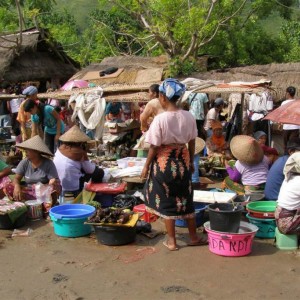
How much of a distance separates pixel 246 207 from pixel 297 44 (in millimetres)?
18989

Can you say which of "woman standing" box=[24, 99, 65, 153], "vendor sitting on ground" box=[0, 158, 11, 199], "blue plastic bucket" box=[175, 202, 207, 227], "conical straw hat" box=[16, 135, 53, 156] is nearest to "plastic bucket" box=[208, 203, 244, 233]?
"blue plastic bucket" box=[175, 202, 207, 227]

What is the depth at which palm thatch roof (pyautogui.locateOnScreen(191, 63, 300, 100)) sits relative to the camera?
1206 centimetres

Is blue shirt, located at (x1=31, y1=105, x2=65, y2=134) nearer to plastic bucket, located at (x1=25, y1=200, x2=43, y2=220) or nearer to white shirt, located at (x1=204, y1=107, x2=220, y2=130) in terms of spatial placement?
plastic bucket, located at (x1=25, y1=200, x2=43, y2=220)

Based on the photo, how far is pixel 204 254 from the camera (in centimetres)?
488

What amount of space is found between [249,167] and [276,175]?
2.69ft

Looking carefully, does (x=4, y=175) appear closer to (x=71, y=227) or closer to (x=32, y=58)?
(x=71, y=227)

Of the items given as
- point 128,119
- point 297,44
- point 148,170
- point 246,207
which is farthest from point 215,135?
point 297,44

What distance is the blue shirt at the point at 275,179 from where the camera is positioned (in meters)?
5.50

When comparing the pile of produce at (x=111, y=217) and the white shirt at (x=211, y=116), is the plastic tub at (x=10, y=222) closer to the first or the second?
the pile of produce at (x=111, y=217)

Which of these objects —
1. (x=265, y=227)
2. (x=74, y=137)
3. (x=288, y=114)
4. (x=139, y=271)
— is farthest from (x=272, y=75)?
(x=139, y=271)

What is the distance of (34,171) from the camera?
6262mm

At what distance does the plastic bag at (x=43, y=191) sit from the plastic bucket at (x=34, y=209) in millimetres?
87

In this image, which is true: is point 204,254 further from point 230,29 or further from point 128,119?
Answer: point 230,29

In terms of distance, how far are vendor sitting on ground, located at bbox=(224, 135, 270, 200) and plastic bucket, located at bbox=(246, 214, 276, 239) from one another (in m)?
0.79
